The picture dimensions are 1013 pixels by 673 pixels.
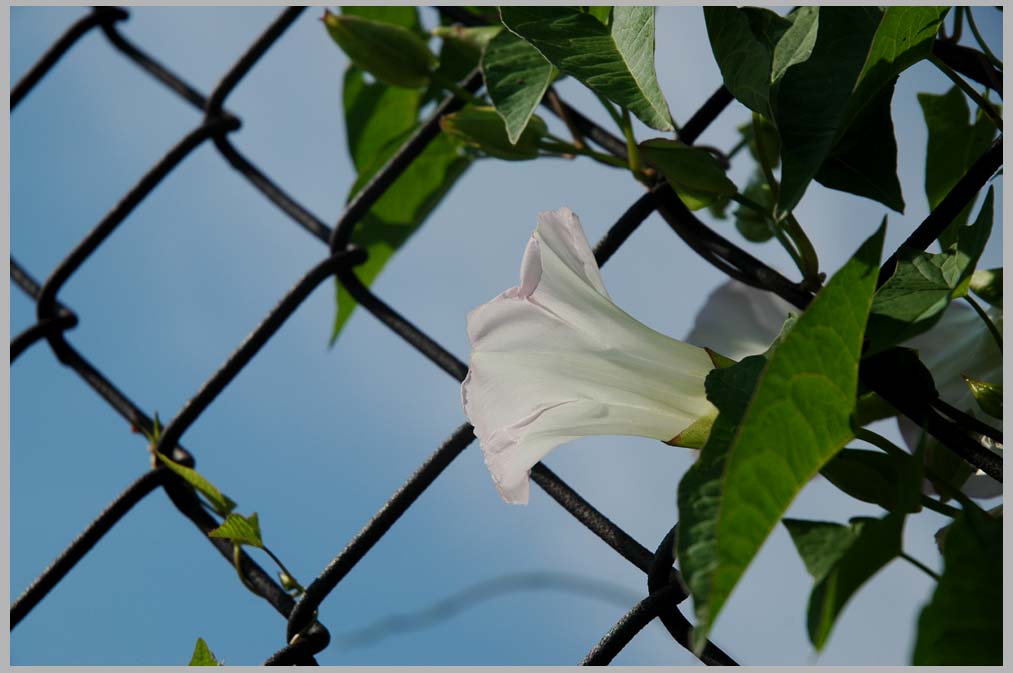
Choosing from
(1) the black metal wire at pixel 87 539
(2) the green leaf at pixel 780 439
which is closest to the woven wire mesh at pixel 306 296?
(1) the black metal wire at pixel 87 539

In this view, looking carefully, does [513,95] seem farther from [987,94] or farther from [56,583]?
[56,583]

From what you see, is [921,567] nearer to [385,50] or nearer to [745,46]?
[745,46]

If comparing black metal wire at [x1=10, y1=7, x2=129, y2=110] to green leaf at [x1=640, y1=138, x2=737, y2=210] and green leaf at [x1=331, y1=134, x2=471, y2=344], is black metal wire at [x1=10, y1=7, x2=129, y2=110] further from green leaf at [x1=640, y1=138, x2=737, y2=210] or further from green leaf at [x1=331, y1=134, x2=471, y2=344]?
green leaf at [x1=640, y1=138, x2=737, y2=210]

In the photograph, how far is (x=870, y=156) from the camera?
0.39 meters

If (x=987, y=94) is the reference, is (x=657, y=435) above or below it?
below

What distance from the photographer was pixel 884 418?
1.22 ft

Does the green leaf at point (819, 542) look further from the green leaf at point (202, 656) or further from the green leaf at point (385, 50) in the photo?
the green leaf at point (385, 50)

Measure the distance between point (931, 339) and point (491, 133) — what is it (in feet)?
0.72

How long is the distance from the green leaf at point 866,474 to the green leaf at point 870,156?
114 mm

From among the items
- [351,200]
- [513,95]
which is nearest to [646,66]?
[513,95]

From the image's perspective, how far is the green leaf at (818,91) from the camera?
0.35 meters

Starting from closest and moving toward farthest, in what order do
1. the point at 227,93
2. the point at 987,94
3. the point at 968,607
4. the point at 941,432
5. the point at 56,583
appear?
the point at 968,607 → the point at 941,432 → the point at 987,94 → the point at 56,583 → the point at 227,93

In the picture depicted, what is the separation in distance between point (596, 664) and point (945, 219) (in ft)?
0.68

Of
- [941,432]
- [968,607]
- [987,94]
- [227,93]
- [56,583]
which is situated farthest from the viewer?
[227,93]
